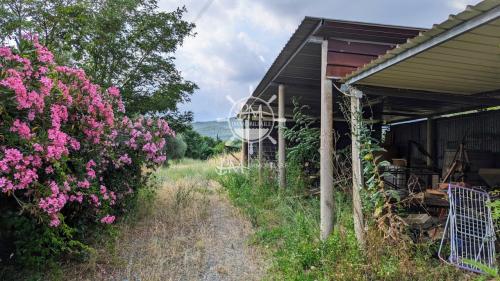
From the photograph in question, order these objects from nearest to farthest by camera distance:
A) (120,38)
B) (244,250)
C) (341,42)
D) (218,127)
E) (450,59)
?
1. (450,59)
2. (244,250)
3. (341,42)
4. (120,38)
5. (218,127)

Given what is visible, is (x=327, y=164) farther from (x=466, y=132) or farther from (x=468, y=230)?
(x=466, y=132)

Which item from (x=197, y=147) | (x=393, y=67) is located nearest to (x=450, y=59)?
(x=393, y=67)

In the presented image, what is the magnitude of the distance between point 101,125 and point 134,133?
147 cm

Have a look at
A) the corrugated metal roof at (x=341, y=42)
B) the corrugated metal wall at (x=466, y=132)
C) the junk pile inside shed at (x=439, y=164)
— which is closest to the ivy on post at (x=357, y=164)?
the junk pile inside shed at (x=439, y=164)

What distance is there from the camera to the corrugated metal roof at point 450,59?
2330 millimetres

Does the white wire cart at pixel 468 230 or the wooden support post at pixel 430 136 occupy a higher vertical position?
the wooden support post at pixel 430 136

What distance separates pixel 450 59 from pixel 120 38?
6.10 metres

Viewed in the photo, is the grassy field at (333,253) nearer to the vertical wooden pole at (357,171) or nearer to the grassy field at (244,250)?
the grassy field at (244,250)

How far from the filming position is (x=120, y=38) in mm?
7363

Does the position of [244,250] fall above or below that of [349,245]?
below

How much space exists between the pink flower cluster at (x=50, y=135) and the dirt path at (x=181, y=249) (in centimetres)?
55

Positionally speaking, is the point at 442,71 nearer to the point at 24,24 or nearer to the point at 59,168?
the point at 59,168

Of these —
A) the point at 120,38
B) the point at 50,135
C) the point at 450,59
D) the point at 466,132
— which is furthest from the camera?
the point at 466,132

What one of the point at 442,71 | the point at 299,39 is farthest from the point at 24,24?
the point at 442,71
